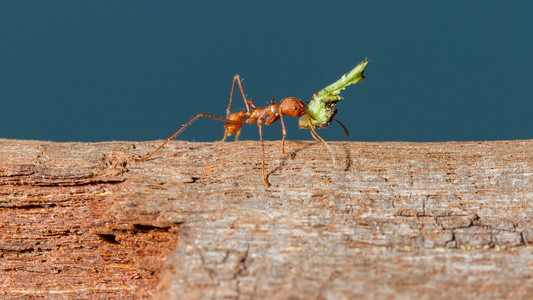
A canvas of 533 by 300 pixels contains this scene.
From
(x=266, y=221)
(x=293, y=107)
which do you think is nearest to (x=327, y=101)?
(x=293, y=107)

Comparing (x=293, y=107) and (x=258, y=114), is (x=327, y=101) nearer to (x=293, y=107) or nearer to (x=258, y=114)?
(x=293, y=107)

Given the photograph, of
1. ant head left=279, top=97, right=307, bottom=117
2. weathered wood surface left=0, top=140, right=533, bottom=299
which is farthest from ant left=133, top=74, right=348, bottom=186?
weathered wood surface left=0, top=140, right=533, bottom=299

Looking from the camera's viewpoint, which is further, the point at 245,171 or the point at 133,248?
the point at 245,171

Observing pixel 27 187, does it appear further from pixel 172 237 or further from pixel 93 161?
pixel 172 237

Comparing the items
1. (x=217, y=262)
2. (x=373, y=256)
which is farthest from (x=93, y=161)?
(x=373, y=256)

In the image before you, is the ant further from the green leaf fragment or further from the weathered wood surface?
the weathered wood surface

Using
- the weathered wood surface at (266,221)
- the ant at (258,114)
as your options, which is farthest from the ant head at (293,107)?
the weathered wood surface at (266,221)
